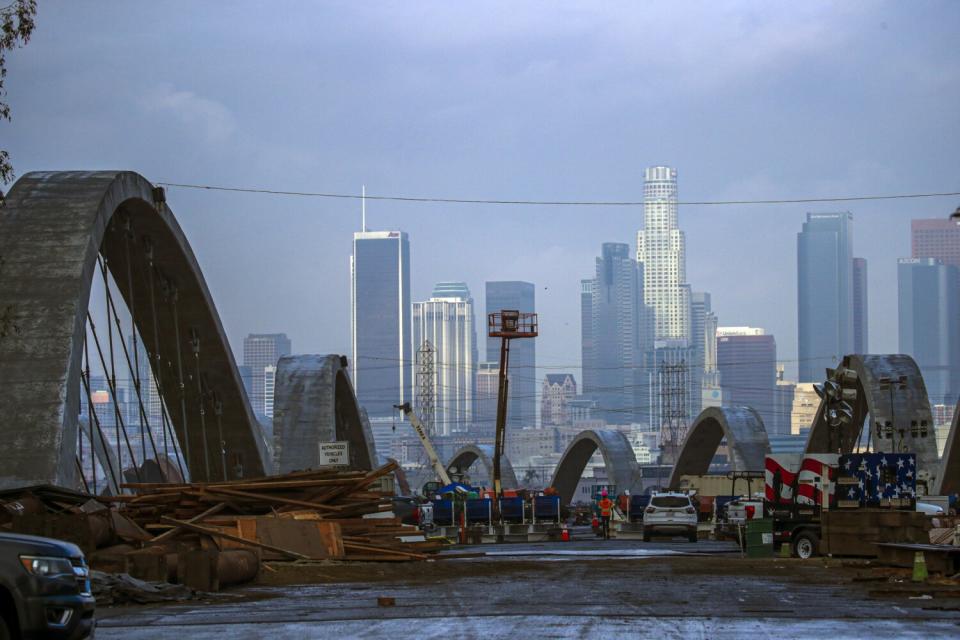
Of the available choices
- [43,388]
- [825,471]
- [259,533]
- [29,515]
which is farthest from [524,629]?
[825,471]

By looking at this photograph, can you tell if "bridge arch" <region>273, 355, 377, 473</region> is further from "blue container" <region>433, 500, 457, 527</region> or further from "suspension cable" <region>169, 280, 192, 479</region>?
"suspension cable" <region>169, 280, 192, 479</region>

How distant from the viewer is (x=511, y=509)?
191 feet

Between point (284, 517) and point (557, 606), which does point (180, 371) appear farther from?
point (557, 606)

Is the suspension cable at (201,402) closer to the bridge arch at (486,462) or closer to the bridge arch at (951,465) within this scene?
the bridge arch at (951,465)

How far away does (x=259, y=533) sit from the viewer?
25875 millimetres

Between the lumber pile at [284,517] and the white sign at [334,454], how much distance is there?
41.7 ft

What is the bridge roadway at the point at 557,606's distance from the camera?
14.6 m

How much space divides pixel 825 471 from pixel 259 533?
1368cm

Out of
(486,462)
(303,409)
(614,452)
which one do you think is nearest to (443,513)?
(303,409)

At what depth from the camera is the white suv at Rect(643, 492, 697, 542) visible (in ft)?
153

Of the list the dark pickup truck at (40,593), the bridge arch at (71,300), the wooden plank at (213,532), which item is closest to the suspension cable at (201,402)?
the bridge arch at (71,300)

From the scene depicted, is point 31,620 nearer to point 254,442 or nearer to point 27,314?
point 27,314

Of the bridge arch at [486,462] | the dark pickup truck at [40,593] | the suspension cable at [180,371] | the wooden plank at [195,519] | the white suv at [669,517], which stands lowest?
the bridge arch at [486,462]

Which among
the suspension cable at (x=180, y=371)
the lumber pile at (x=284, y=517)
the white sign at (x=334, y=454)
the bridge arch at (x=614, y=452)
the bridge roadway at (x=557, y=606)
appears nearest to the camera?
the bridge roadway at (x=557, y=606)
